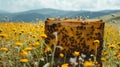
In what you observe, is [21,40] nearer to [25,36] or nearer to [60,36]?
[25,36]

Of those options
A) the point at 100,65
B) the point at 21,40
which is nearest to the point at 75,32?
the point at 100,65

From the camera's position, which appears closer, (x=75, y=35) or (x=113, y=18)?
(x=75, y=35)

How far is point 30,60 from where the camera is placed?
19.4ft

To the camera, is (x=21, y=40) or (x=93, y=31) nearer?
(x=93, y=31)

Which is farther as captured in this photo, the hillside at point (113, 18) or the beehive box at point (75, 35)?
the hillside at point (113, 18)

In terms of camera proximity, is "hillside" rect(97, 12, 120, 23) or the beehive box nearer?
the beehive box

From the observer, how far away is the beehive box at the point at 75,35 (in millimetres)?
6199

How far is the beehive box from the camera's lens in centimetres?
620

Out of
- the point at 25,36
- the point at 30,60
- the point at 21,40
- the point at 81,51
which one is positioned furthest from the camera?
the point at 25,36

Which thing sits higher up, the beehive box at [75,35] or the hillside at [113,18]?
the beehive box at [75,35]

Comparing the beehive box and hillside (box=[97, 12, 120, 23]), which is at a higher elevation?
the beehive box

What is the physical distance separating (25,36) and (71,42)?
268 cm

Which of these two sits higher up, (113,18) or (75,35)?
(75,35)

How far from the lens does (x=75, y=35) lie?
6258 mm
